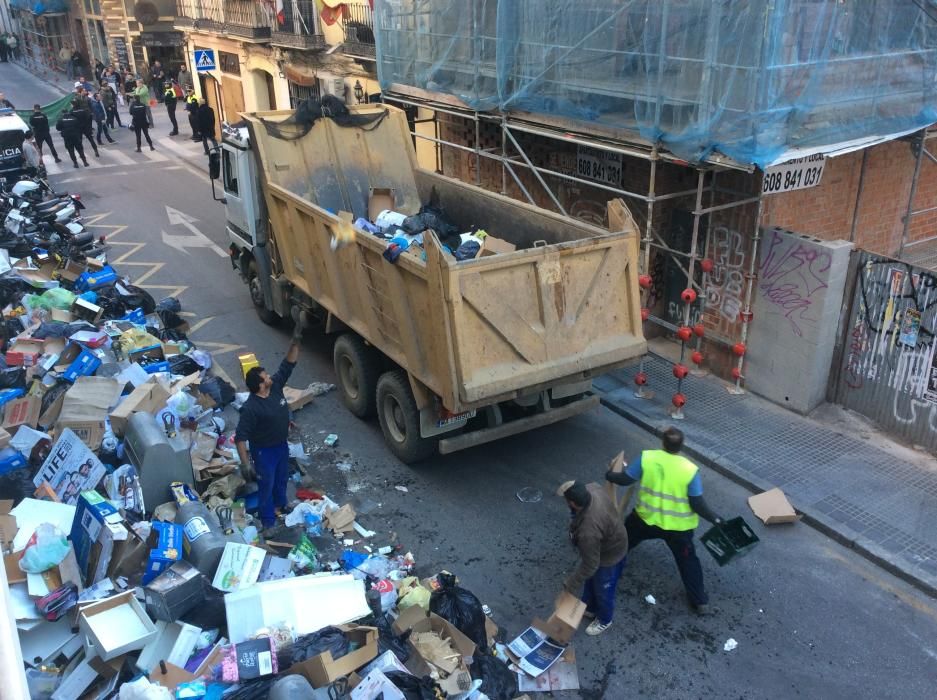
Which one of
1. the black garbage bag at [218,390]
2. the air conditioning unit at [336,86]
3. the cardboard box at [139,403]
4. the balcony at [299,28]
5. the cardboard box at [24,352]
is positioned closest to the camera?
the cardboard box at [139,403]

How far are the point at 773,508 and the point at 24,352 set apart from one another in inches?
302

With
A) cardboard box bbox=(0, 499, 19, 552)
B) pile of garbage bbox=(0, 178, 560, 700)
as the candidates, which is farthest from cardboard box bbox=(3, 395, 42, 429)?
cardboard box bbox=(0, 499, 19, 552)

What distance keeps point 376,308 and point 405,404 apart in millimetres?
908

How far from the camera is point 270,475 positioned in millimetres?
6270

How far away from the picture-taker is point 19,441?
6.71 meters

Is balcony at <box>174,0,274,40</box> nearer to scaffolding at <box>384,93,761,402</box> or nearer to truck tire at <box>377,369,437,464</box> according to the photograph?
scaffolding at <box>384,93,761,402</box>

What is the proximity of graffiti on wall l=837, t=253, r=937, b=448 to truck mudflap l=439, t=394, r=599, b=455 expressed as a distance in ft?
8.57

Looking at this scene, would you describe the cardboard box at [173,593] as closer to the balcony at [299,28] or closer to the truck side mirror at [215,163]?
the truck side mirror at [215,163]

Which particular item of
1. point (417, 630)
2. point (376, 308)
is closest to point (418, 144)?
point (376, 308)

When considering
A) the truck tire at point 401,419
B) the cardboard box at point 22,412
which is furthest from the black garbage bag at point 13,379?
the truck tire at point 401,419

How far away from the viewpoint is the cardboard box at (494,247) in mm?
7547

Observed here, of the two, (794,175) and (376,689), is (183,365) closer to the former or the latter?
(376,689)

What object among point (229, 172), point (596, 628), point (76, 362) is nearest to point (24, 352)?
point (76, 362)

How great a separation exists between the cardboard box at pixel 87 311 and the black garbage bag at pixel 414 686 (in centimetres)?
679
